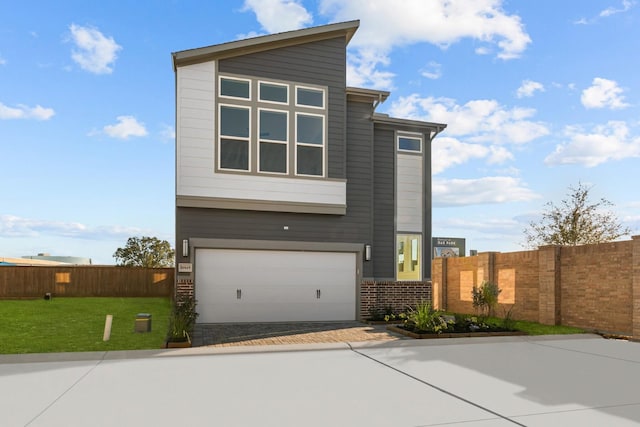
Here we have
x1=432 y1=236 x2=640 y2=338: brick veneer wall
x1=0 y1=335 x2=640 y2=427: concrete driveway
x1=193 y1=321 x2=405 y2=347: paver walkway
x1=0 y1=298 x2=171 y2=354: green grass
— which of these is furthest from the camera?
x1=432 y1=236 x2=640 y2=338: brick veneer wall

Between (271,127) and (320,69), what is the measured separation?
255 cm

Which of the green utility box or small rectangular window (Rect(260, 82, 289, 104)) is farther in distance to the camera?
small rectangular window (Rect(260, 82, 289, 104))

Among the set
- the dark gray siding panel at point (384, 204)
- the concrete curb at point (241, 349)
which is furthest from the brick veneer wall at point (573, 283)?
the dark gray siding panel at point (384, 204)

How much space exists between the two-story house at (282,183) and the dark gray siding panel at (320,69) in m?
0.03

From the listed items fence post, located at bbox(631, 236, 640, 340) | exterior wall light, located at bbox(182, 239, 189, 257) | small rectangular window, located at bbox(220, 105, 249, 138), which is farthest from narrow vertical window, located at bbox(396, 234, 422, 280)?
exterior wall light, located at bbox(182, 239, 189, 257)

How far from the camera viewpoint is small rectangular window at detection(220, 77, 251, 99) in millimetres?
13477

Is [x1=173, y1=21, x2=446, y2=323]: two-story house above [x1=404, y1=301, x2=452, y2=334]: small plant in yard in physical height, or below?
above

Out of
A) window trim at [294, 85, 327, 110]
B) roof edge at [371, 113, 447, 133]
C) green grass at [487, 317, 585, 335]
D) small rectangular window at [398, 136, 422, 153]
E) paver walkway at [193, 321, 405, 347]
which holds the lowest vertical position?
green grass at [487, 317, 585, 335]

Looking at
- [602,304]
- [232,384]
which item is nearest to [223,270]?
[232,384]

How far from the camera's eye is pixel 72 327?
38.8 ft

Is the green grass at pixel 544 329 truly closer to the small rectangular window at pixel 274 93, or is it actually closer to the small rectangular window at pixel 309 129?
the small rectangular window at pixel 309 129

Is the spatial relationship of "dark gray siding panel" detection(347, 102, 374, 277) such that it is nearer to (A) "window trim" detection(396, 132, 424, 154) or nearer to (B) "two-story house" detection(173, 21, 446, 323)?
(B) "two-story house" detection(173, 21, 446, 323)

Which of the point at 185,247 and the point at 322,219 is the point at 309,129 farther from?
the point at 185,247

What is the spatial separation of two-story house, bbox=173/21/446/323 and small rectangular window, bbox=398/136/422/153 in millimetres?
650
